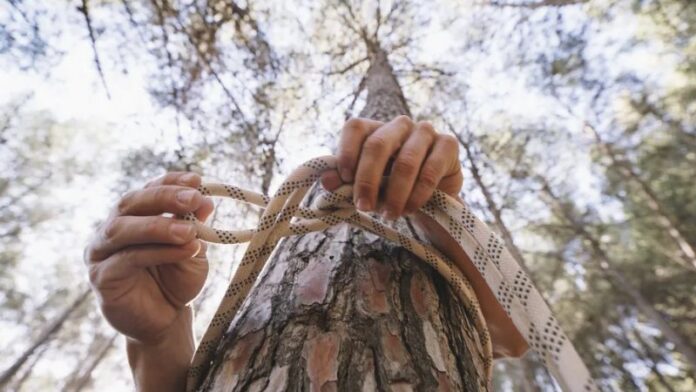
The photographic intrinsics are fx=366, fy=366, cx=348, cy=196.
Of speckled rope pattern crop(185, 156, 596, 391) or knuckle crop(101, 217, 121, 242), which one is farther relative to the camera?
knuckle crop(101, 217, 121, 242)

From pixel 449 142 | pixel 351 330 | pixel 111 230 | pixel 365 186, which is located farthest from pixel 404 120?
pixel 111 230

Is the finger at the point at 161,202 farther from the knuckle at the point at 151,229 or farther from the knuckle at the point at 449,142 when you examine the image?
the knuckle at the point at 449,142

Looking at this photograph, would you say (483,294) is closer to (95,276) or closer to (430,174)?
(430,174)

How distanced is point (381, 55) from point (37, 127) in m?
17.7

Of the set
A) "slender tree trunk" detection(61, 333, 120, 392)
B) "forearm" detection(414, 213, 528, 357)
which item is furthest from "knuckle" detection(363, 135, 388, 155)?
"slender tree trunk" detection(61, 333, 120, 392)

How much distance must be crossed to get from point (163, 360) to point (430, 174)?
2.84 feet

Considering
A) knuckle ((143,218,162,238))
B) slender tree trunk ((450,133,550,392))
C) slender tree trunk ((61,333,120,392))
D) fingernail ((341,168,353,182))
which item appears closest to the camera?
knuckle ((143,218,162,238))

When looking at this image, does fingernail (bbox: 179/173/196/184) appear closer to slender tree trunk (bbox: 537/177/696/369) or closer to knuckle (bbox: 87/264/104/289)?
knuckle (bbox: 87/264/104/289)

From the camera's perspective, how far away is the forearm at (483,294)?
1.11m

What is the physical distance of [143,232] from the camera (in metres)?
0.85

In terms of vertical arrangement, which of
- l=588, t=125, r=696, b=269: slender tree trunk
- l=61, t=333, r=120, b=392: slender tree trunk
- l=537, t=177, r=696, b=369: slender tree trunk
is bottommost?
l=61, t=333, r=120, b=392: slender tree trunk

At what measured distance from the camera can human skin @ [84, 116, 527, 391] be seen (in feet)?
2.89

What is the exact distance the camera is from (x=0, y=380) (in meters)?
10.6

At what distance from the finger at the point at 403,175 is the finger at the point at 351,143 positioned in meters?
0.10
